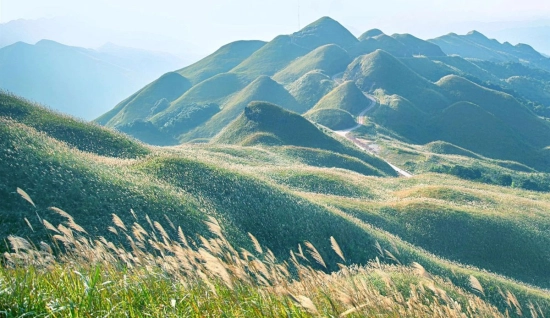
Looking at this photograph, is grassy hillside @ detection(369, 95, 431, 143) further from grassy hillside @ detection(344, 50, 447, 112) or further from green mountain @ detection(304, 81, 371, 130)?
grassy hillside @ detection(344, 50, 447, 112)

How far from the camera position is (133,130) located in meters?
179

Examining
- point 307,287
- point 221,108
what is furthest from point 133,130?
point 307,287

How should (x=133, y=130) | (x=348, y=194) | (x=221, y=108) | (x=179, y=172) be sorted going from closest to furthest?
(x=179, y=172), (x=348, y=194), (x=133, y=130), (x=221, y=108)

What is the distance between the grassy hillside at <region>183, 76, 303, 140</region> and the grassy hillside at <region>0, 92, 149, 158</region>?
126 meters

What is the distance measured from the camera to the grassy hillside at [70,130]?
114ft

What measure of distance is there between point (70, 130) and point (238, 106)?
488 ft

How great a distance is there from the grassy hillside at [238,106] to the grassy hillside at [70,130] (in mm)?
126486

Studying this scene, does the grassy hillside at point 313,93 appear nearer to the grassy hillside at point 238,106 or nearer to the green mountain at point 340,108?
the grassy hillside at point 238,106

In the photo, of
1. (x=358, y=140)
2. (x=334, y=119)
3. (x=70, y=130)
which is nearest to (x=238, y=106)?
(x=334, y=119)

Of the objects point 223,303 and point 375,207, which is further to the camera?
point 375,207

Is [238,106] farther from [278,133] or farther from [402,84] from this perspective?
[278,133]

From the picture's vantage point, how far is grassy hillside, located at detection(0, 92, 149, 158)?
34812mm

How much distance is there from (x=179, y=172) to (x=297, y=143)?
2832 inches

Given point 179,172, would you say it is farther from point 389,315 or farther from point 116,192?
point 389,315
